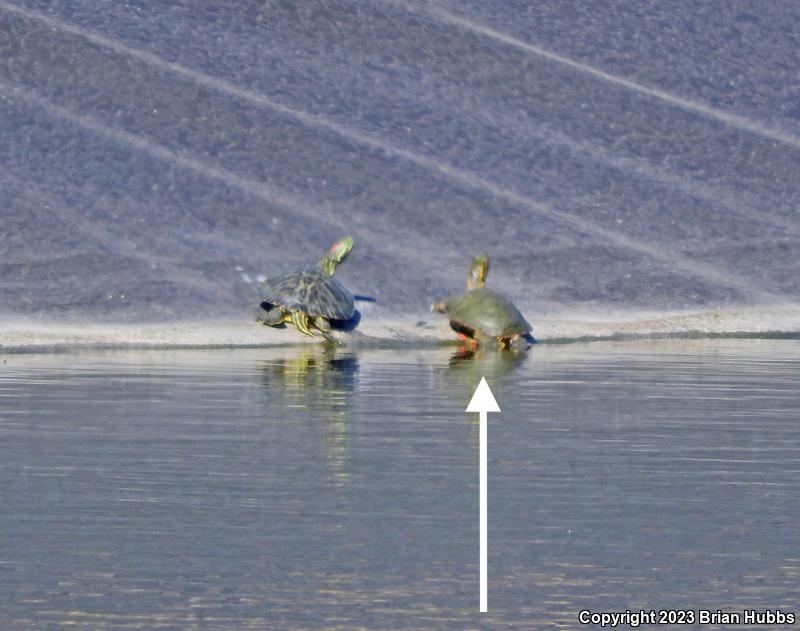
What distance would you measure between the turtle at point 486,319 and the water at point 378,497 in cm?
450

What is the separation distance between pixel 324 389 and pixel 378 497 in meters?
6.89

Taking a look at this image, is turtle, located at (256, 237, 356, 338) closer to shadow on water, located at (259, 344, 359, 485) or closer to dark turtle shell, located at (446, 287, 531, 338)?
shadow on water, located at (259, 344, 359, 485)

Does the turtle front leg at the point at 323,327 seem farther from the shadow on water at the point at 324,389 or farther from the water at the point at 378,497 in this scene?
the water at the point at 378,497

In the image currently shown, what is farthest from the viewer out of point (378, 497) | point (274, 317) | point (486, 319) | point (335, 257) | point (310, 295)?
point (335, 257)

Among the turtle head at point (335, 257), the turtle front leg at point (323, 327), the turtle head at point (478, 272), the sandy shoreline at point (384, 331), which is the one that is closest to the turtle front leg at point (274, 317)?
the sandy shoreline at point (384, 331)

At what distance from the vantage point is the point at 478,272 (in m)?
30.8

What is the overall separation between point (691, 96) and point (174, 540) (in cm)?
4129

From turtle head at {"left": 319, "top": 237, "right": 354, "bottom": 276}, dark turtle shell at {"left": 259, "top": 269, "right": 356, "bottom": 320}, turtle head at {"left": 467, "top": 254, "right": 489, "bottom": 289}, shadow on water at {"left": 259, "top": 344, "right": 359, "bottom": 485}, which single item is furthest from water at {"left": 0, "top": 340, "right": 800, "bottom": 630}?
turtle head at {"left": 467, "top": 254, "right": 489, "bottom": 289}

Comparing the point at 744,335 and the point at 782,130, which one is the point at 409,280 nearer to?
the point at 744,335

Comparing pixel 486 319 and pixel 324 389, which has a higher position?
pixel 486 319

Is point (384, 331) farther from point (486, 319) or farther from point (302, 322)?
point (486, 319)

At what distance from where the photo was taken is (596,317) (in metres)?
32.2

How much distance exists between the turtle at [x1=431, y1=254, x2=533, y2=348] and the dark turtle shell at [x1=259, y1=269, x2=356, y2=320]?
1.53 m

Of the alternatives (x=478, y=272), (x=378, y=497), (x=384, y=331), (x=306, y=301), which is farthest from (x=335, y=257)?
(x=378, y=497)
